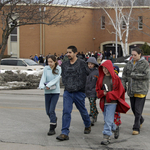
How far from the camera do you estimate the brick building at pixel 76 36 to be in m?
44.8

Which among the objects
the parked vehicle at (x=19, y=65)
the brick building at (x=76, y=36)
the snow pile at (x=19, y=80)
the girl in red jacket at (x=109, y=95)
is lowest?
the snow pile at (x=19, y=80)

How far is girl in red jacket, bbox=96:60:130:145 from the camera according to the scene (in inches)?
227

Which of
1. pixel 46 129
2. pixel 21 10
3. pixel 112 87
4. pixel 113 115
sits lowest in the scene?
pixel 46 129

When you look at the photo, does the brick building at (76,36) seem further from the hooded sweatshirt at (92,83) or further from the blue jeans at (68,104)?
the blue jeans at (68,104)

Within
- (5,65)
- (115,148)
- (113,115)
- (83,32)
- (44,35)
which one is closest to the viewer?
(115,148)

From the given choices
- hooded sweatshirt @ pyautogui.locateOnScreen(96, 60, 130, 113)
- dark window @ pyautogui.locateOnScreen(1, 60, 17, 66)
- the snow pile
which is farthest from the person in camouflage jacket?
dark window @ pyautogui.locateOnScreen(1, 60, 17, 66)

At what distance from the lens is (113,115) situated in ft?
19.3

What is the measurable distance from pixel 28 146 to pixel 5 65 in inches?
763

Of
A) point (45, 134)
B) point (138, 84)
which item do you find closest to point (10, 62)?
point (45, 134)

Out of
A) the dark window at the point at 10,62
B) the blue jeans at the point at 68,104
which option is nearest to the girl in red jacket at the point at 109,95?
the blue jeans at the point at 68,104

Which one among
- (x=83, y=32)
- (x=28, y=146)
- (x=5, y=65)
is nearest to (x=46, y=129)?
(x=28, y=146)

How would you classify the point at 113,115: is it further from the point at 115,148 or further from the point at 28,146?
the point at 28,146

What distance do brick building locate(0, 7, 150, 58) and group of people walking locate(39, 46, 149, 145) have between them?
37030mm

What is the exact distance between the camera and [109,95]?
5754 millimetres
